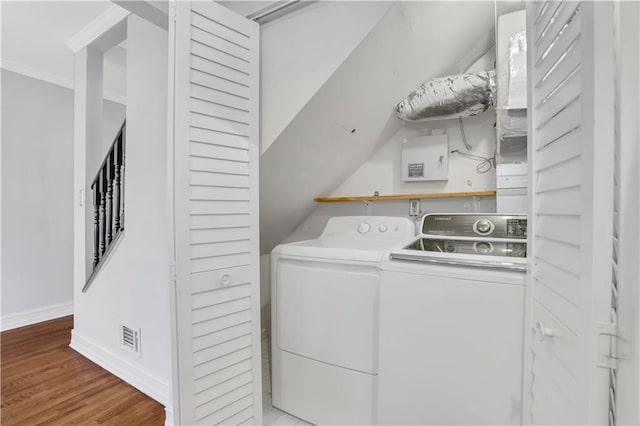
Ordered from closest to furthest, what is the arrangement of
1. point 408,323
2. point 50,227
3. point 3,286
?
point 408,323, point 3,286, point 50,227

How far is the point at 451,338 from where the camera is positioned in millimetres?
1260

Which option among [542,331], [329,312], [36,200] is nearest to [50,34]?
[36,200]

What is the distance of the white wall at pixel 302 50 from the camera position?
1.46 metres

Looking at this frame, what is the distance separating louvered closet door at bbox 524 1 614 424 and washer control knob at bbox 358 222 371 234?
1.19m

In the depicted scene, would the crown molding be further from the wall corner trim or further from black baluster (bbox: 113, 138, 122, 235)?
black baluster (bbox: 113, 138, 122, 235)

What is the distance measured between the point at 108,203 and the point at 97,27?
130 centimetres

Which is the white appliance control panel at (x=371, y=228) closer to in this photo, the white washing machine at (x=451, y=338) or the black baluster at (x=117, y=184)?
the white washing machine at (x=451, y=338)

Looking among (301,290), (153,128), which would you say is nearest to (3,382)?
(153,128)

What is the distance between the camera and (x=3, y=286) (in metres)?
2.81

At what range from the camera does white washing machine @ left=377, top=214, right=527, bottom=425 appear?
116cm

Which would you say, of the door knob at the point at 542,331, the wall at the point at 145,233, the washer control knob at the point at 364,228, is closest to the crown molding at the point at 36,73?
the wall at the point at 145,233

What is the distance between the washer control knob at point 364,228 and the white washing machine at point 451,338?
2.17 feet

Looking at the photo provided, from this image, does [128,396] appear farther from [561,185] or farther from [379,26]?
[379,26]

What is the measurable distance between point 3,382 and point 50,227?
165cm
